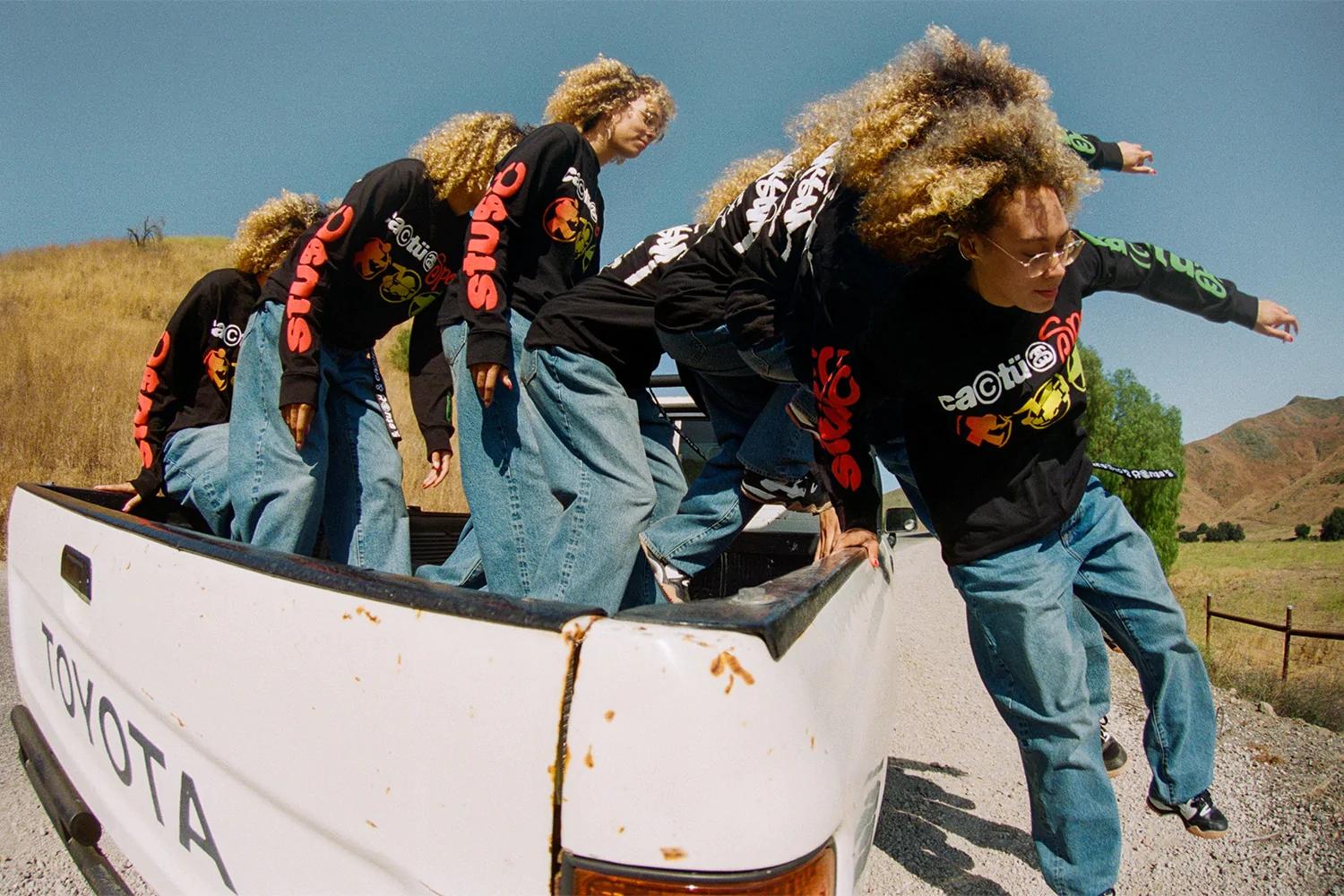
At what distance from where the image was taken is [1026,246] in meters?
1.50

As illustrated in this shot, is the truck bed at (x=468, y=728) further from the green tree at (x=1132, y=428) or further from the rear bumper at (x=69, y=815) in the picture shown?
the green tree at (x=1132, y=428)

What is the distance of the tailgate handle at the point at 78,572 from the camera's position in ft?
4.94

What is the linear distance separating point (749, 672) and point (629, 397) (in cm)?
164

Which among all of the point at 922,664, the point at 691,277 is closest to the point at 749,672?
the point at 691,277

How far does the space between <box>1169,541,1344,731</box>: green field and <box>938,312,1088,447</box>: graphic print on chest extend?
14.1 feet

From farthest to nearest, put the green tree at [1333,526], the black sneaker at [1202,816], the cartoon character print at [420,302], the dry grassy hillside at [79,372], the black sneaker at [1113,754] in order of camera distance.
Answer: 1. the green tree at [1333,526]
2. the dry grassy hillside at [79,372]
3. the cartoon character print at [420,302]
4. the black sneaker at [1113,754]
5. the black sneaker at [1202,816]

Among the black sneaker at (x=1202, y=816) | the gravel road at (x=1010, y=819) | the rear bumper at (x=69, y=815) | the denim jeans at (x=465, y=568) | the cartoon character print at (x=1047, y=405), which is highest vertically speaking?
the cartoon character print at (x=1047, y=405)

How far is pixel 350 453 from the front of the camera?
273cm

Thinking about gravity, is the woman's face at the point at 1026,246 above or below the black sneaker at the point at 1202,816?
above

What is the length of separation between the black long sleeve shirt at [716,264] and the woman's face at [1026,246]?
608mm

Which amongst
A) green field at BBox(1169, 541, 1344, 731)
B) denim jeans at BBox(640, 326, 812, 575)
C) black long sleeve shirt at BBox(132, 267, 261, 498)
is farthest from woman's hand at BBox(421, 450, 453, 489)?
green field at BBox(1169, 541, 1344, 731)

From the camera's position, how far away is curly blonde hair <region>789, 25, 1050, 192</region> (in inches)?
62.7

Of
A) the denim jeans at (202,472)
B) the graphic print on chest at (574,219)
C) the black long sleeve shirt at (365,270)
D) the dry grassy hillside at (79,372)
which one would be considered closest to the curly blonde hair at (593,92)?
the graphic print on chest at (574,219)

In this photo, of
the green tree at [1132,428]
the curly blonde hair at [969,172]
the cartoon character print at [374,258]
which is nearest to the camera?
the curly blonde hair at [969,172]
